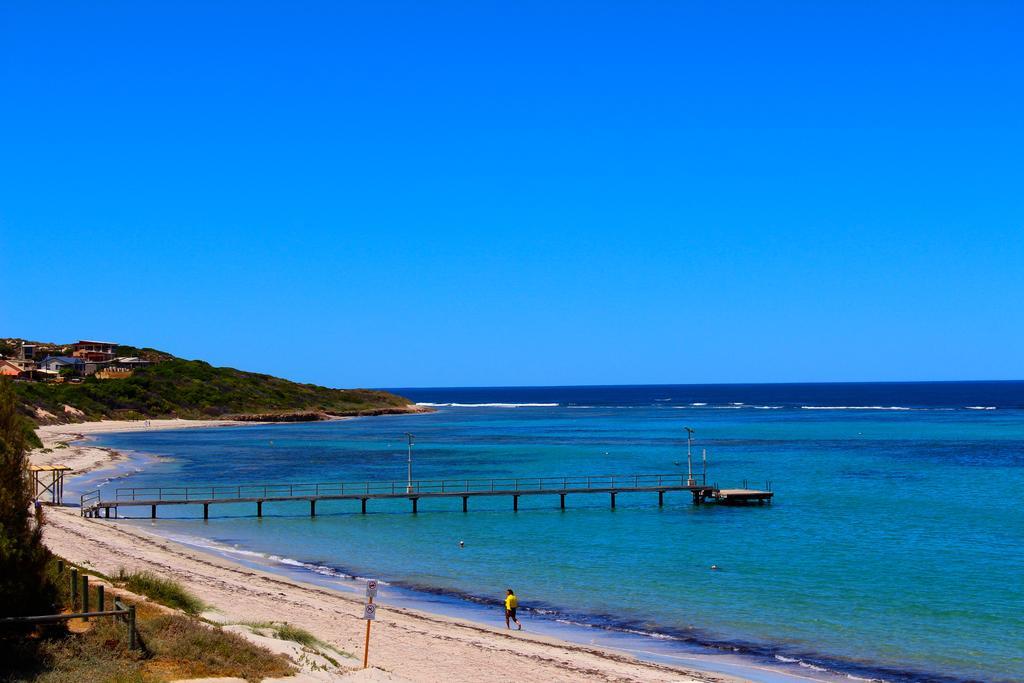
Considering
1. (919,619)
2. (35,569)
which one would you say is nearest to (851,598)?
(919,619)

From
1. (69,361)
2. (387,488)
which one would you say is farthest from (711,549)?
(69,361)

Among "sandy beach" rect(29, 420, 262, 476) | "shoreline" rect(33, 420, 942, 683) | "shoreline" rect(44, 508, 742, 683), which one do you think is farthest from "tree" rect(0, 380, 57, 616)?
"sandy beach" rect(29, 420, 262, 476)

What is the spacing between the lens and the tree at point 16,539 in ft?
52.7

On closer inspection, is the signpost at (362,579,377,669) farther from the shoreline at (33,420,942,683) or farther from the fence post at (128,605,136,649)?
the fence post at (128,605,136,649)

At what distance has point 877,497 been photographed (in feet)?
188

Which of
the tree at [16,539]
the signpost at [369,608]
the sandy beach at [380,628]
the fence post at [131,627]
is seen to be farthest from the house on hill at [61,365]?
the fence post at [131,627]

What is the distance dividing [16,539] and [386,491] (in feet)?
145

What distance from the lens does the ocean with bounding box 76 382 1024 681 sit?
1033 inches

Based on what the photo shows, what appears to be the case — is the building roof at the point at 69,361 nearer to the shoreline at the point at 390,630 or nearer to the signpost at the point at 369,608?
the shoreline at the point at 390,630

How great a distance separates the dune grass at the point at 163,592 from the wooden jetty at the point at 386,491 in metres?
24.9

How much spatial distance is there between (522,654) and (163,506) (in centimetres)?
3687

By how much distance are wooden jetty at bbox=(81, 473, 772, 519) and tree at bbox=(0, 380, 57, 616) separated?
3203 centimetres

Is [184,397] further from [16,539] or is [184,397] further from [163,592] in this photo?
[16,539]

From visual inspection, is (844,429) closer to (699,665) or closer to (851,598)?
(851,598)
